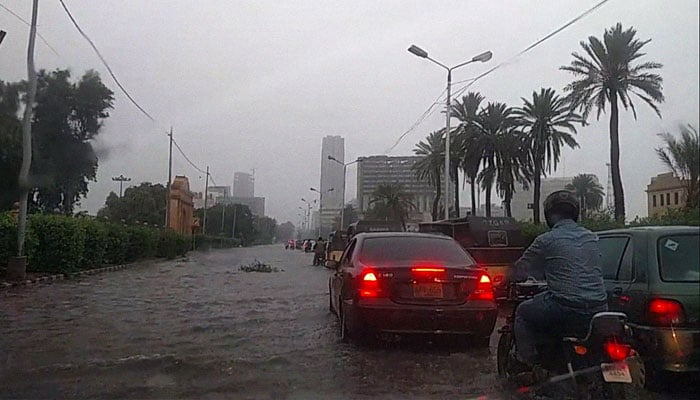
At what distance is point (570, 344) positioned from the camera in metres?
4.73

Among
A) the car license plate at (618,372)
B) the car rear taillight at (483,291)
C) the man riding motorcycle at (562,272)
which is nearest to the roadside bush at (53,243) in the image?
the car rear taillight at (483,291)

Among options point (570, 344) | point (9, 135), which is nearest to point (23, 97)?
point (9, 135)

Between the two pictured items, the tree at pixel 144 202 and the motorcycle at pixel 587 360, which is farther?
the tree at pixel 144 202

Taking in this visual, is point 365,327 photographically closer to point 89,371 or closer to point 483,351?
point 483,351

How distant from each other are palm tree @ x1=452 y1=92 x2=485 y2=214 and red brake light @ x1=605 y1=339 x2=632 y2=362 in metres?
30.6

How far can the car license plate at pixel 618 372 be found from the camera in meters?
4.35

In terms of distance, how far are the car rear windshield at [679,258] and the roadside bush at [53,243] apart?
20.6 meters

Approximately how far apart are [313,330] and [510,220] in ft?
28.2

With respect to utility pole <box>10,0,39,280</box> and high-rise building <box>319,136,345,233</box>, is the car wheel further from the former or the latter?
high-rise building <box>319,136,345,233</box>

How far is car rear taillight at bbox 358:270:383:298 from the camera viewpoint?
788 centimetres

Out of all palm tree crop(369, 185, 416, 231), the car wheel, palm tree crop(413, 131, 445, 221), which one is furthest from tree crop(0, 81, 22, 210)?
palm tree crop(369, 185, 416, 231)

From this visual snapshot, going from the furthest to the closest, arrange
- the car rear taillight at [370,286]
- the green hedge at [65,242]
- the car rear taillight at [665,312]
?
1. the green hedge at [65,242]
2. the car rear taillight at [370,286]
3. the car rear taillight at [665,312]

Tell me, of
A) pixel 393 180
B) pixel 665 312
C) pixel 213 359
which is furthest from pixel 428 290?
pixel 393 180

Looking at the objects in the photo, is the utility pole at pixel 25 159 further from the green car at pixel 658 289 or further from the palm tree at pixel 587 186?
the green car at pixel 658 289
